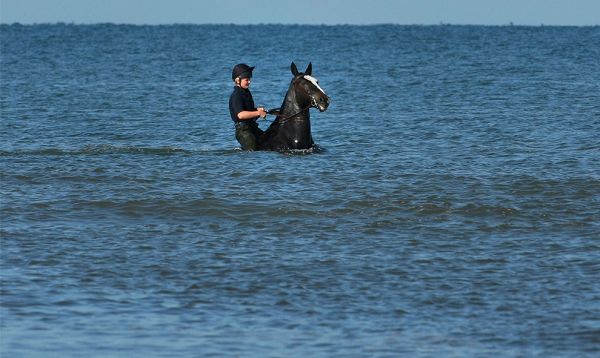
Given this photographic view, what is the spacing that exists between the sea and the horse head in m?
0.86

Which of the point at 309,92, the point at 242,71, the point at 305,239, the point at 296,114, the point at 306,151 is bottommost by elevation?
the point at 305,239

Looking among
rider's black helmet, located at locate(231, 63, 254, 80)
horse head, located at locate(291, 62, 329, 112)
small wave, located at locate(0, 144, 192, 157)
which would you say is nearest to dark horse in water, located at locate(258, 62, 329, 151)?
horse head, located at locate(291, 62, 329, 112)

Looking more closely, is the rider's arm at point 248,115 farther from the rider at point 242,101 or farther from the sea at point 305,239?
the sea at point 305,239

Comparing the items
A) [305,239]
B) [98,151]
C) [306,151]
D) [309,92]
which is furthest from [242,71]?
[305,239]

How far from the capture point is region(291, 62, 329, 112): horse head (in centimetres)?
1786

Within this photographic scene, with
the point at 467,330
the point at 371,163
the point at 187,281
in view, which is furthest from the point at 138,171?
the point at 467,330

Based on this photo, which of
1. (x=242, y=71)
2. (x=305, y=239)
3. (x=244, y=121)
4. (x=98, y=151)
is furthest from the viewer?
(x=98, y=151)

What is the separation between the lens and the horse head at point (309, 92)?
17859 millimetres

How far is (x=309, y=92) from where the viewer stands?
18.0 m

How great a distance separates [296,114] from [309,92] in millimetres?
463

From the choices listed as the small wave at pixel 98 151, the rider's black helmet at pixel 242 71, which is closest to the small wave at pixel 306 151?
the rider's black helmet at pixel 242 71

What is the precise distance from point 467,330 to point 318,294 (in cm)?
153

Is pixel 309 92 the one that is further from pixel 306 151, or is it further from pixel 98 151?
pixel 98 151

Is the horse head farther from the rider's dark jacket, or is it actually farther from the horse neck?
the rider's dark jacket
